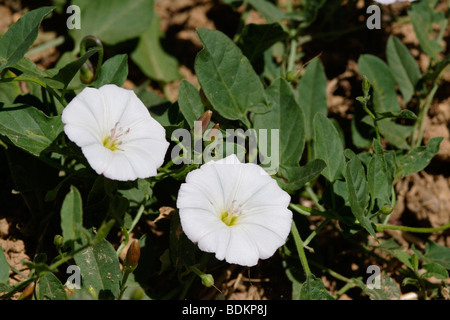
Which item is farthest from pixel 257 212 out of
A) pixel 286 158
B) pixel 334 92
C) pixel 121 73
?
pixel 334 92

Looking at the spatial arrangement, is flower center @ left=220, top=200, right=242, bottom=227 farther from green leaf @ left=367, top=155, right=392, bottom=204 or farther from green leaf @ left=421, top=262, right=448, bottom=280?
green leaf @ left=421, top=262, right=448, bottom=280

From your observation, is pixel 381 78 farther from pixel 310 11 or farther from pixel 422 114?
pixel 310 11

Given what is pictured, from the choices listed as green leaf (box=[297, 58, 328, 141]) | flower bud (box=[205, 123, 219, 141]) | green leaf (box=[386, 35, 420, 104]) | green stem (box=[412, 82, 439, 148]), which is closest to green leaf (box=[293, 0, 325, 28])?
green leaf (box=[297, 58, 328, 141])

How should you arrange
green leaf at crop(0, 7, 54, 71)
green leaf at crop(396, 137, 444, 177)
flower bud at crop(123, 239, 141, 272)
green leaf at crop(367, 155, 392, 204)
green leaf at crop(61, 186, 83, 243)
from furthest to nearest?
green leaf at crop(396, 137, 444, 177) → green leaf at crop(367, 155, 392, 204) → green leaf at crop(0, 7, 54, 71) → flower bud at crop(123, 239, 141, 272) → green leaf at crop(61, 186, 83, 243)

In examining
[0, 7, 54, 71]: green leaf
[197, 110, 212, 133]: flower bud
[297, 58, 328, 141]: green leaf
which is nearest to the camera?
[0, 7, 54, 71]: green leaf

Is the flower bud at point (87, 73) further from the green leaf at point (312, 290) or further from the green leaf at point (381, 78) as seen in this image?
the green leaf at point (381, 78)

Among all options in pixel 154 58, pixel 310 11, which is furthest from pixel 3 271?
pixel 310 11

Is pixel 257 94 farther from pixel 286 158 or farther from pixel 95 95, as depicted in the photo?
pixel 95 95
